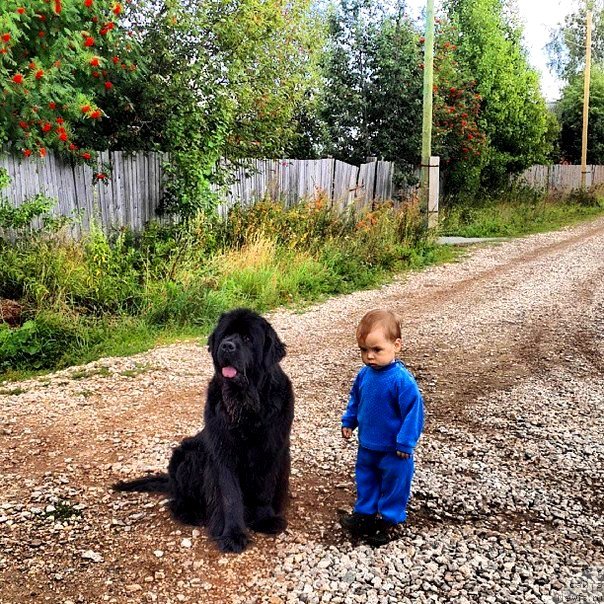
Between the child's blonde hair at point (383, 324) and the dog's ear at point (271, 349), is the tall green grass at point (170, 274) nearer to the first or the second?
the dog's ear at point (271, 349)

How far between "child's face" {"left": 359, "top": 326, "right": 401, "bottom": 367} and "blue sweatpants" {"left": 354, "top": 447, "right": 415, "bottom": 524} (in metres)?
0.50

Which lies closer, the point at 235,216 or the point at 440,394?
the point at 440,394

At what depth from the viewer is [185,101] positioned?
34.0 feet

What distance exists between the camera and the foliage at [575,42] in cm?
4831

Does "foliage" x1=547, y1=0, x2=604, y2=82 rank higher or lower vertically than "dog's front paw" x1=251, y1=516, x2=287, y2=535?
higher

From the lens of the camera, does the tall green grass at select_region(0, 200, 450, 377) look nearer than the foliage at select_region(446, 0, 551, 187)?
Yes

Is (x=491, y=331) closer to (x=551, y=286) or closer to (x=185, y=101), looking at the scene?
(x=551, y=286)


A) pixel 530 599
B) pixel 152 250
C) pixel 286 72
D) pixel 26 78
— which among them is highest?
pixel 286 72

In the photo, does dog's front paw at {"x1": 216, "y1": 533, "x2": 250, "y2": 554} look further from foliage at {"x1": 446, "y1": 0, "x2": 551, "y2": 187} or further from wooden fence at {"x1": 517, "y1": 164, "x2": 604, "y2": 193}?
wooden fence at {"x1": 517, "y1": 164, "x2": 604, "y2": 193}

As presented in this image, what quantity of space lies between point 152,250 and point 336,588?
7819 mm

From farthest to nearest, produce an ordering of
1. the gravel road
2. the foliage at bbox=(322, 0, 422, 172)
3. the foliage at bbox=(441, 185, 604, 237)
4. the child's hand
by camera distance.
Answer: the foliage at bbox=(441, 185, 604, 237) → the foliage at bbox=(322, 0, 422, 172) → the child's hand → the gravel road

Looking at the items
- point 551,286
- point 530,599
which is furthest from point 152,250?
point 530,599

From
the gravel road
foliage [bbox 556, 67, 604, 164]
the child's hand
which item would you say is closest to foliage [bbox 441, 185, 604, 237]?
foliage [bbox 556, 67, 604, 164]

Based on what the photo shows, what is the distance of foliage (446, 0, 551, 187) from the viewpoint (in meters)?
21.1
